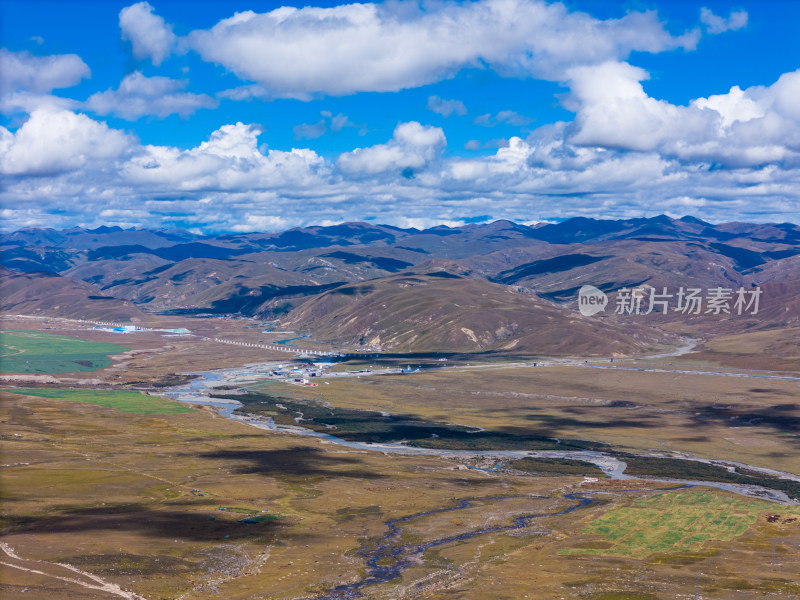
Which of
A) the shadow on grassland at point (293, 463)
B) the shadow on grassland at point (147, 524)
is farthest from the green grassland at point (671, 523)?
the shadow on grassland at point (293, 463)

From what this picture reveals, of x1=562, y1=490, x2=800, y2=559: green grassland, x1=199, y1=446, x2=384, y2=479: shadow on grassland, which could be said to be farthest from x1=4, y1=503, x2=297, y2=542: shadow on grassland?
x1=562, y1=490, x2=800, y2=559: green grassland

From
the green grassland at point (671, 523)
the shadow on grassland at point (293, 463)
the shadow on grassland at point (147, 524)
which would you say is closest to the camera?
the shadow on grassland at point (147, 524)

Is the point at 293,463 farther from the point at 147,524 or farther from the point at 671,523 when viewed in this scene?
the point at 671,523

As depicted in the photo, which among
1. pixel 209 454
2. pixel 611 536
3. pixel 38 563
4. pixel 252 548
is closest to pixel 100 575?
pixel 38 563

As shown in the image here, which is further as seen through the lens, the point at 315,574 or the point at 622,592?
the point at 315,574

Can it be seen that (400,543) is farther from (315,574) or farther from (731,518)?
(731,518)

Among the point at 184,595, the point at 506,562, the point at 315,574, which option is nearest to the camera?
the point at 184,595

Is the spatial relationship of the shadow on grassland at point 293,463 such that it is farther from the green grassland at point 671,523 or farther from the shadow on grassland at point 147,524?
the green grassland at point 671,523

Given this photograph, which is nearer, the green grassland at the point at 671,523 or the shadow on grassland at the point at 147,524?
the shadow on grassland at the point at 147,524
